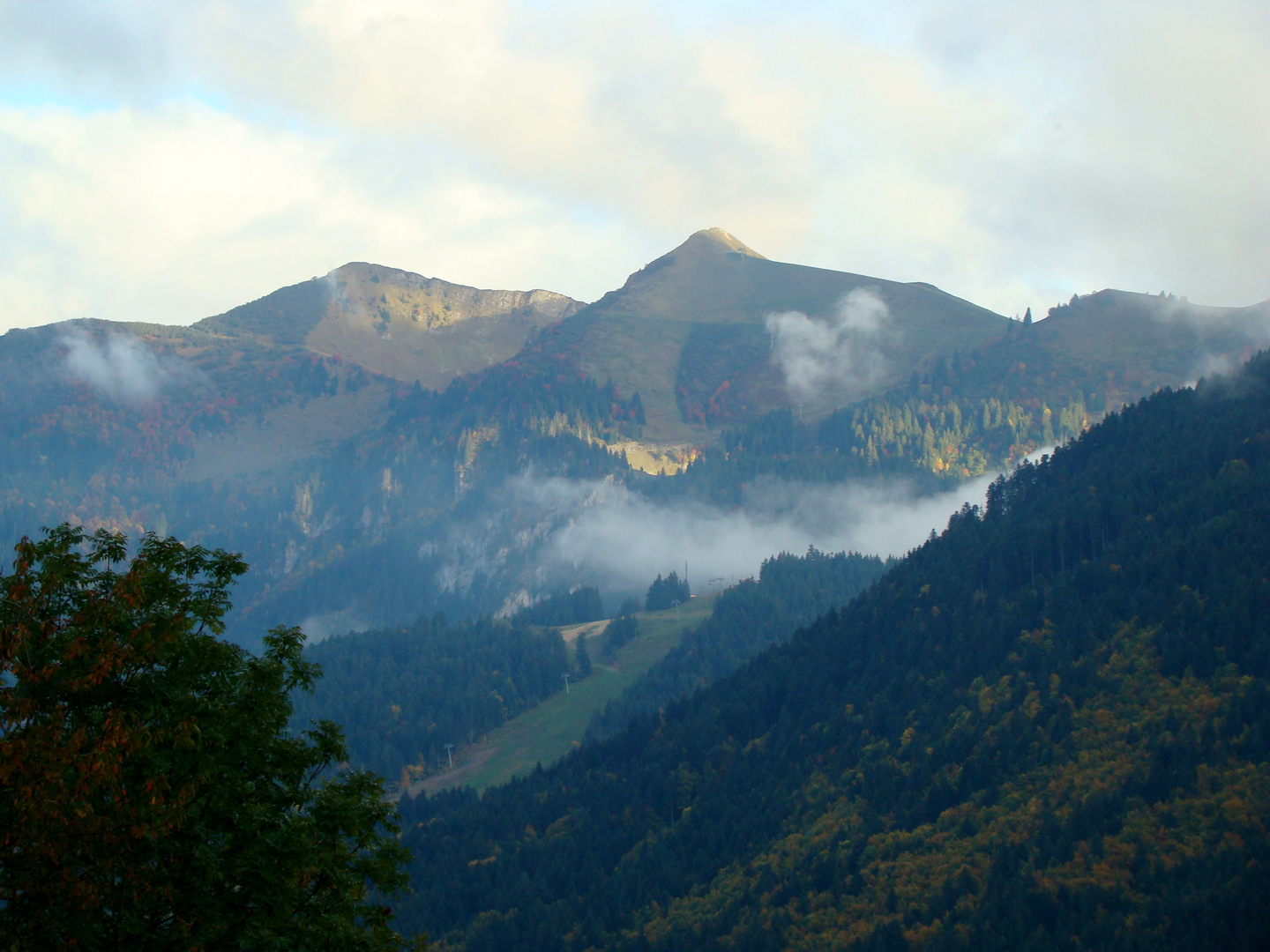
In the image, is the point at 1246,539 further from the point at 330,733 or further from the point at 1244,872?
the point at 330,733

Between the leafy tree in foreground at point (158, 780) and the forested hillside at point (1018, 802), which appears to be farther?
the forested hillside at point (1018, 802)

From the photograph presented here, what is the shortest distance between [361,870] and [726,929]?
5292 inches

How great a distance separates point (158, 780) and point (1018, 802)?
143880 mm

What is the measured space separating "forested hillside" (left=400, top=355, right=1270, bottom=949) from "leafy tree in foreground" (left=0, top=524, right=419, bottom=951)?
111 m

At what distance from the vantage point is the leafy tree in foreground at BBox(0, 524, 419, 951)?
25031mm

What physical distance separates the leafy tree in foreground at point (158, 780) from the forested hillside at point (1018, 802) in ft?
365

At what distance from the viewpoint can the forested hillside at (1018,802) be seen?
132750mm

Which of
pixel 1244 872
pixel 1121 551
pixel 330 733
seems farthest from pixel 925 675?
pixel 330 733

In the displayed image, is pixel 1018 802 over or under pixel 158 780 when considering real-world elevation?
under

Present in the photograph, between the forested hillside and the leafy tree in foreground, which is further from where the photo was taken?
the forested hillside

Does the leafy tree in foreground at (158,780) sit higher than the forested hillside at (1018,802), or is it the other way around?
the leafy tree in foreground at (158,780)

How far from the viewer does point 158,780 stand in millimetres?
27281

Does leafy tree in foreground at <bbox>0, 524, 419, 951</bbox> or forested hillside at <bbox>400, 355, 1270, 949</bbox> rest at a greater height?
leafy tree in foreground at <bbox>0, 524, 419, 951</bbox>

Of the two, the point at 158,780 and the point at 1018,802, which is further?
the point at 1018,802
